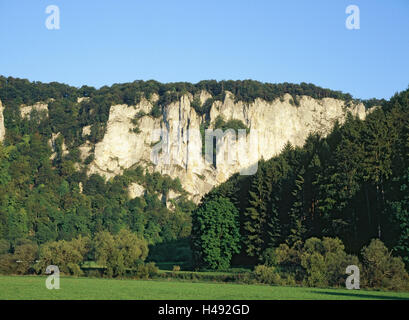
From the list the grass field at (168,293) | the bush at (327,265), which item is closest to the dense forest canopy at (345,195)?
the bush at (327,265)

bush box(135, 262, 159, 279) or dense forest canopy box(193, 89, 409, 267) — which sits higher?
dense forest canopy box(193, 89, 409, 267)

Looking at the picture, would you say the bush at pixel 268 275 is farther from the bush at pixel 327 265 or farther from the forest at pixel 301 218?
the bush at pixel 327 265

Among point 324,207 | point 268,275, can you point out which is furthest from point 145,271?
point 324,207

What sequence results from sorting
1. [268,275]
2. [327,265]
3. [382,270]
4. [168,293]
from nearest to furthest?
[168,293], [382,270], [327,265], [268,275]

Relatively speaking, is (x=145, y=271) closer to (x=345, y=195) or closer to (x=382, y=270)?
(x=345, y=195)

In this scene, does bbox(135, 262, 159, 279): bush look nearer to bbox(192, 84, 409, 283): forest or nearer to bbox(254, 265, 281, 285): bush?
bbox(192, 84, 409, 283): forest

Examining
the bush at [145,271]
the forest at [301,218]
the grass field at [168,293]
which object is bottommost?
the bush at [145,271]

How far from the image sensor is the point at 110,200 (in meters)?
169

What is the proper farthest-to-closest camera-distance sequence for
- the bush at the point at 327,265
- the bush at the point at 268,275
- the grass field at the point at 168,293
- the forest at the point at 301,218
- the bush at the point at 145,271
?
the bush at the point at 145,271 < the forest at the point at 301,218 < the bush at the point at 268,275 < the bush at the point at 327,265 < the grass field at the point at 168,293

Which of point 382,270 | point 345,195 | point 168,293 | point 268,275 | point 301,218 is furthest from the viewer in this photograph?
point 301,218

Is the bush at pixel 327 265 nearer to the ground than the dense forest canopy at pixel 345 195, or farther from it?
nearer to the ground

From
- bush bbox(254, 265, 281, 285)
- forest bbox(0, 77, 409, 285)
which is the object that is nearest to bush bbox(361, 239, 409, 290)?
forest bbox(0, 77, 409, 285)

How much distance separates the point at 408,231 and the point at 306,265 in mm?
8729
